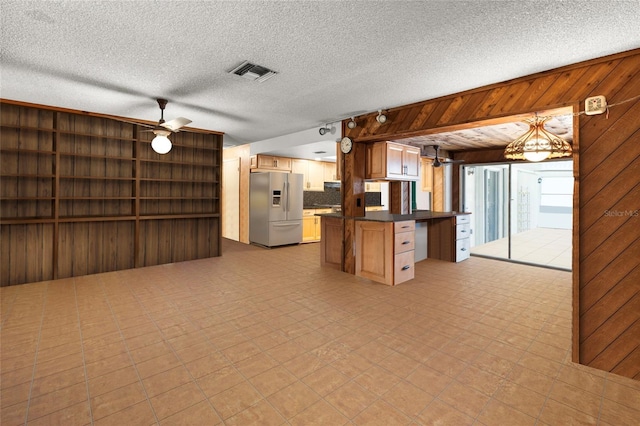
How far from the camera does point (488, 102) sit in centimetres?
287

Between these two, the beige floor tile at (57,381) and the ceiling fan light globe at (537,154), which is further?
the ceiling fan light globe at (537,154)

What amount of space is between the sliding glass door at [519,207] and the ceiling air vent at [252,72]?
15.9 ft

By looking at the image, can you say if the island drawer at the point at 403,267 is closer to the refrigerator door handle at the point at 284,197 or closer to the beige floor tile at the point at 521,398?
the beige floor tile at the point at 521,398

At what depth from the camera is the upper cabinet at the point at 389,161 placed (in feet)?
14.4

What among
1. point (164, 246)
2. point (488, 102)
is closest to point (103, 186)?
point (164, 246)

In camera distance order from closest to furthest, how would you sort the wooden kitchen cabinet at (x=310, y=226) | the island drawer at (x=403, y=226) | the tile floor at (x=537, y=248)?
the island drawer at (x=403, y=226) → the tile floor at (x=537, y=248) → the wooden kitchen cabinet at (x=310, y=226)

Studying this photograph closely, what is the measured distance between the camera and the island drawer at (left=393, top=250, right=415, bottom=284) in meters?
3.96

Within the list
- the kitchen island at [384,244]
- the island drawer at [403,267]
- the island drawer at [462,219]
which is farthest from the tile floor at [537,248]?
the island drawer at [403,267]

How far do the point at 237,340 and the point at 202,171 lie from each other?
3.98 meters

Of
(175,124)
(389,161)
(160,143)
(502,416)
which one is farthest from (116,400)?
(389,161)

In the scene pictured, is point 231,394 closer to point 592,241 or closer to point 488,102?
point 592,241

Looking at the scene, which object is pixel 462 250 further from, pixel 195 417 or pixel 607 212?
pixel 195 417

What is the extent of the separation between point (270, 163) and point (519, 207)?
584cm

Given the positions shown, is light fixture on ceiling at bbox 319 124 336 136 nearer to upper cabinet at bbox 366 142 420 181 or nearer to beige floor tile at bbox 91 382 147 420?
upper cabinet at bbox 366 142 420 181
